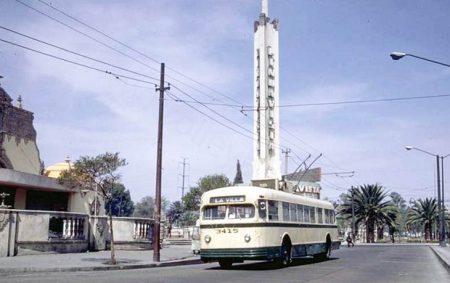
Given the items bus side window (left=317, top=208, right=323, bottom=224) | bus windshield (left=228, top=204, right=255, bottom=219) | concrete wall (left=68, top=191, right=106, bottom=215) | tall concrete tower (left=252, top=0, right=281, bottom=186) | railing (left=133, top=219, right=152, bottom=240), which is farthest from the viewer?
tall concrete tower (left=252, top=0, right=281, bottom=186)

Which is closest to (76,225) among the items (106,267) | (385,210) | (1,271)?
(106,267)

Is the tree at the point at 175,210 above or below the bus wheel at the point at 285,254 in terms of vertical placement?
above

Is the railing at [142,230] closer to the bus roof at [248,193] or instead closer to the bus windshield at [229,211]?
the bus roof at [248,193]

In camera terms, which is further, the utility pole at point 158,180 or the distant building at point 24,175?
the distant building at point 24,175

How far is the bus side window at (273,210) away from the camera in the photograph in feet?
58.8

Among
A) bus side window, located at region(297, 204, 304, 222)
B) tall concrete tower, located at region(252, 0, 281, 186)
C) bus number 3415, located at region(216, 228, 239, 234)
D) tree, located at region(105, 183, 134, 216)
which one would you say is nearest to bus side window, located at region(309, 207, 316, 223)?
bus side window, located at region(297, 204, 304, 222)

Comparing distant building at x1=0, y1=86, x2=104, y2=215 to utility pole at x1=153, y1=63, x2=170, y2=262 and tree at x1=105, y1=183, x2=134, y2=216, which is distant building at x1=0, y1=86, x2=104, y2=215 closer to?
utility pole at x1=153, y1=63, x2=170, y2=262

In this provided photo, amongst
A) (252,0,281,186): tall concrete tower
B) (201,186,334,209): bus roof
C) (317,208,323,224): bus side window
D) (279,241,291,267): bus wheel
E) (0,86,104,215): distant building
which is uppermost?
(252,0,281,186): tall concrete tower

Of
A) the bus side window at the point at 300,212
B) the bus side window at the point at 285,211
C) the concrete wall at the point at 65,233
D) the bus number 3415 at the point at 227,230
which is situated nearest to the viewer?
the bus number 3415 at the point at 227,230

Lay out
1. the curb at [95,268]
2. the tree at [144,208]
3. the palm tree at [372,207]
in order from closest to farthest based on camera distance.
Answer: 1. the curb at [95,268]
2. the palm tree at [372,207]
3. the tree at [144,208]

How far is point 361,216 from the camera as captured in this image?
228 feet

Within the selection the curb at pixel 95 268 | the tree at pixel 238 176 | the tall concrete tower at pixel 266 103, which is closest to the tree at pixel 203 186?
the tree at pixel 238 176

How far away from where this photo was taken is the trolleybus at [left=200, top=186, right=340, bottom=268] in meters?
17.1

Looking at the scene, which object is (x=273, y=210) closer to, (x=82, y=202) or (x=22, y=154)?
(x=22, y=154)
